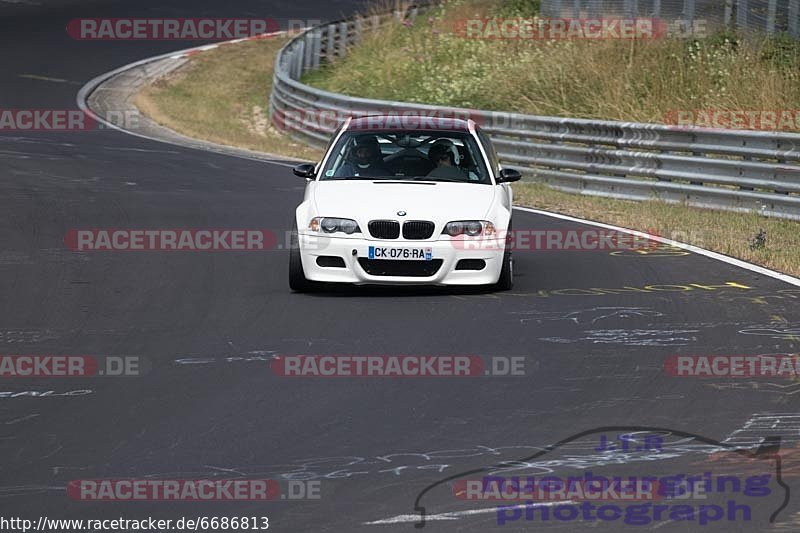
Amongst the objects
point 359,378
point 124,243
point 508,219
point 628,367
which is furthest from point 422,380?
point 124,243

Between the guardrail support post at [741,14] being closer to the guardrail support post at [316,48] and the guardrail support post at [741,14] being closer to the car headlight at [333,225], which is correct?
the guardrail support post at [316,48]

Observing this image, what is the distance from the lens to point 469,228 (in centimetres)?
1095

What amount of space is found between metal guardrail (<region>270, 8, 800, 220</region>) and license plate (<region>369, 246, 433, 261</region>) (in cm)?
652

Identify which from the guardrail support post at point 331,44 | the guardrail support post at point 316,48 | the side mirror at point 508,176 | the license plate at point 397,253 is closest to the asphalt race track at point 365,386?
the license plate at point 397,253

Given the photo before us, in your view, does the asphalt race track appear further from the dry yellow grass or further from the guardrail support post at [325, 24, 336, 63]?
the guardrail support post at [325, 24, 336, 63]

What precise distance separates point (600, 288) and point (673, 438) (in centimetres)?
480

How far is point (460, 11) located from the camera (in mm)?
35469

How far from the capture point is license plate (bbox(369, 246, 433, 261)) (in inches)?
423

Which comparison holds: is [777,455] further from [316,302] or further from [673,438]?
[316,302]

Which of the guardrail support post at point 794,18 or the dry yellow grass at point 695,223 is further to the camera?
the guardrail support post at point 794,18

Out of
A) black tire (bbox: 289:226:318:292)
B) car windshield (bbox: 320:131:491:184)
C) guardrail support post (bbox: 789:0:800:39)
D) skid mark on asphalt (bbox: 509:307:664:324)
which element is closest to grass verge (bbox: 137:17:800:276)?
skid mark on asphalt (bbox: 509:307:664:324)

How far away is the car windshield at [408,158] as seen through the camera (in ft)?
38.7

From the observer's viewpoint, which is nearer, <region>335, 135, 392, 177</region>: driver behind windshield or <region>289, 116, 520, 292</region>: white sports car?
<region>289, 116, 520, 292</region>: white sports car

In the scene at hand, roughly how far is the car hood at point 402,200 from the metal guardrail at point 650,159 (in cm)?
578
